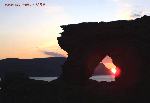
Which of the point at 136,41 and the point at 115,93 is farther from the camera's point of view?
the point at 136,41

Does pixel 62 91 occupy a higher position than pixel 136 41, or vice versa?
pixel 136 41

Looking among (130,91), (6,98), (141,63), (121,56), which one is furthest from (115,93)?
(6,98)

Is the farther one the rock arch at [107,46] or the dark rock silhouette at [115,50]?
the rock arch at [107,46]

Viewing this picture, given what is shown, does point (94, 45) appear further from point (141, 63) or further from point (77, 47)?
point (141, 63)

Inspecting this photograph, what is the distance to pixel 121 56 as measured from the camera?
37250 mm

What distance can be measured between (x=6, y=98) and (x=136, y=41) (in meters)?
14.4

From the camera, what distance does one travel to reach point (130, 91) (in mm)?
32219

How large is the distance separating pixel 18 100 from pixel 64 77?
21.1ft

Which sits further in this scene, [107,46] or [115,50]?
[107,46]

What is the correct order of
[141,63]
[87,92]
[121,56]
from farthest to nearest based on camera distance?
1. [121,56]
2. [141,63]
3. [87,92]

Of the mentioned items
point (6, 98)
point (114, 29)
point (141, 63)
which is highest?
point (114, 29)

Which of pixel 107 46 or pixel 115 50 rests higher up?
pixel 107 46

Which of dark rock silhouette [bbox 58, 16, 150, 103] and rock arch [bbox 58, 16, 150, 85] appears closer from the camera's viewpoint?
dark rock silhouette [bbox 58, 16, 150, 103]

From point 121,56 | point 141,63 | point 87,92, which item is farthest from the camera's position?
point 121,56
